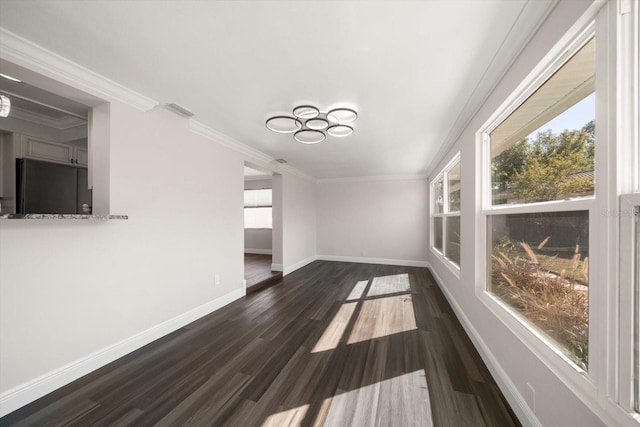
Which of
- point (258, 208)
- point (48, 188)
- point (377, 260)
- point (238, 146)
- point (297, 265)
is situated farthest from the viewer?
point (258, 208)

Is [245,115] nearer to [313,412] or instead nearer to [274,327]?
[274,327]

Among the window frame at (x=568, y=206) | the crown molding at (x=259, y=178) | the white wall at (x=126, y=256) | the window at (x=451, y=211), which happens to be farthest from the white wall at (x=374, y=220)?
the window frame at (x=568, y=206)

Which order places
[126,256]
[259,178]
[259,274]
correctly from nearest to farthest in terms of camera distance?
1. [126,256]
2. [259,274]
3. [259,178]

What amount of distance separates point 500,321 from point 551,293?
1.87ft

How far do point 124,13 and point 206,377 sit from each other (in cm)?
250

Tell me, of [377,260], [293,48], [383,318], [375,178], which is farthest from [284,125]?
[377,260]

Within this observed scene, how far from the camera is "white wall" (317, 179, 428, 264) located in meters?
5.94

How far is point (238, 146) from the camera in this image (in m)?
3.57

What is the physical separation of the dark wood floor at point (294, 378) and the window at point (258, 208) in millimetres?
4335

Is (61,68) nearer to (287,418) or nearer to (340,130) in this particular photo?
(340,130)

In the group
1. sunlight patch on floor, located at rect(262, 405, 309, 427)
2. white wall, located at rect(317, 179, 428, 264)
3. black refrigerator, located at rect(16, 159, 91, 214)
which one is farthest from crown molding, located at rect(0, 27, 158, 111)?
white wall, located at rect(317, 179, 428, 264)

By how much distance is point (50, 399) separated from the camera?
1.63 m

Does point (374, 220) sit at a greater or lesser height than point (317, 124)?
lesser

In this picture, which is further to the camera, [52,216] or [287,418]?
[52,216]
